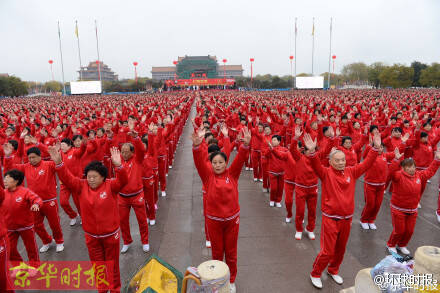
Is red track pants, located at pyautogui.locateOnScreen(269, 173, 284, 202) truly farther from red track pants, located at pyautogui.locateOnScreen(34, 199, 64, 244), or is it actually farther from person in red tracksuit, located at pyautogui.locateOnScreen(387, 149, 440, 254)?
red track pants, located at pyautogui.locateOnScreen(34, 199, 64, 244)

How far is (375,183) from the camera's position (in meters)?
4.68

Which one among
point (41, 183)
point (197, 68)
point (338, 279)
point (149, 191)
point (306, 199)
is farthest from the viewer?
point (197, 68)

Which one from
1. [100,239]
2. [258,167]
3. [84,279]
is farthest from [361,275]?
[258,167]

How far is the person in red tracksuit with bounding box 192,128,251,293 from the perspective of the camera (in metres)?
3.07

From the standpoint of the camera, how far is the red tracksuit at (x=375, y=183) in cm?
463

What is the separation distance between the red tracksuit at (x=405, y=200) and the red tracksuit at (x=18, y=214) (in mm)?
4907

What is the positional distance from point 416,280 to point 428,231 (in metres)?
4.08

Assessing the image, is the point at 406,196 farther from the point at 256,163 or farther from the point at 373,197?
the point at 256,163

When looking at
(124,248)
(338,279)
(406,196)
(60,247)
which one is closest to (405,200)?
(406,196)

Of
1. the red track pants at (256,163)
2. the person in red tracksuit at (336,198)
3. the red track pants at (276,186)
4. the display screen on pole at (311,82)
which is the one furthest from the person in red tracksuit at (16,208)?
the display screen on pole at (311,82)

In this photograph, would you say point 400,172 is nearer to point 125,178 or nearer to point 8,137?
point 125,178

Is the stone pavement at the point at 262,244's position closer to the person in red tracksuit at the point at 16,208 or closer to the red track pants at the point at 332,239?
the red track pants at the point at 332,239

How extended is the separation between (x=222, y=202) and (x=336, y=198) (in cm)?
141

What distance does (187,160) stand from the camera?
10.6 meters
